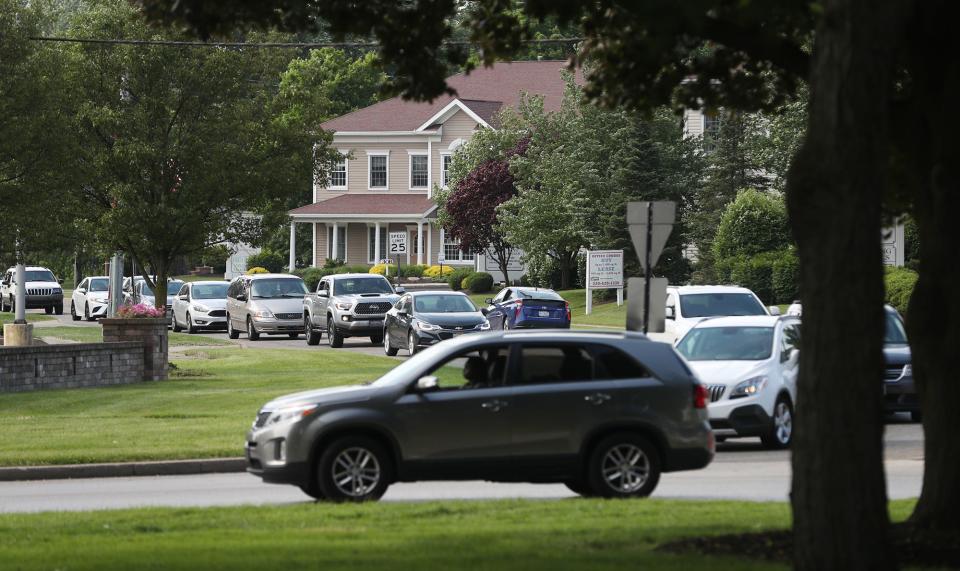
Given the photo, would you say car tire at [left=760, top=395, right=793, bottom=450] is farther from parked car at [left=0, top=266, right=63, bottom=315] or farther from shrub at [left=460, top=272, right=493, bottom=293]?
parked car at [left=0, top=266, right=63, bottom=315]

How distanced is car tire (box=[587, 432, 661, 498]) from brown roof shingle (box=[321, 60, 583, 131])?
59093 mm

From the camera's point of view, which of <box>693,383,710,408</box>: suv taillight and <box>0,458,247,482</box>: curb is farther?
<box>0,458,247,482</box>: curb

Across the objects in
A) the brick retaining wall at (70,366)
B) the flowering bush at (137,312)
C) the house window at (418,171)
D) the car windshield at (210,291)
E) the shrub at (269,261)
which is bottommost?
the brick retaining wall at (70,366)

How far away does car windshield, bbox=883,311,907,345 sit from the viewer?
2289 centimetres

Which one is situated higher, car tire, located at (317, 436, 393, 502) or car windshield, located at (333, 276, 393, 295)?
car windshield, located at (333, 276, 393, 295)

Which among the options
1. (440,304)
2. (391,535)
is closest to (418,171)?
(440,304)

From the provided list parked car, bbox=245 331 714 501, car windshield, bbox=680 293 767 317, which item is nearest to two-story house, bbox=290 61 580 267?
car windshield, bbox=680 293 767 317

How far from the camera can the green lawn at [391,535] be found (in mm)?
9477

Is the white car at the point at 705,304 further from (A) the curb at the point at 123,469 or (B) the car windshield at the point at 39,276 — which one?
(B) the car windshield at the point at 39,276

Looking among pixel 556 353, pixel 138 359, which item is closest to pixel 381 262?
pixel 138 359

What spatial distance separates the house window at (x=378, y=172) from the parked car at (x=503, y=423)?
204 feet

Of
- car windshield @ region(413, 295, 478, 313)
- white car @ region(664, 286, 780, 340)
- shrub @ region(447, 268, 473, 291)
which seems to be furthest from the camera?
shrub @ region(447, 268, 473, 291)

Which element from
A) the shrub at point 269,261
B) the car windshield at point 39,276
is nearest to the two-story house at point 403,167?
the shrub at point 269,261

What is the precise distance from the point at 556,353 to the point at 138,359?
55.2 feet
